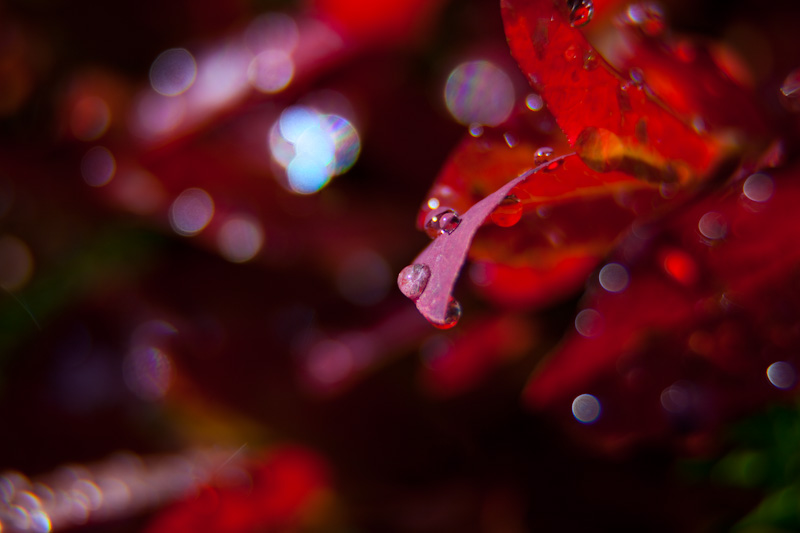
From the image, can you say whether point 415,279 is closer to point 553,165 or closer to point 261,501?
point 553,165

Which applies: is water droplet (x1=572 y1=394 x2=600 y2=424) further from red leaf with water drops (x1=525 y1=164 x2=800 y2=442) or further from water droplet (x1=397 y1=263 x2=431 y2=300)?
water droplet (x1=397 y1=263 x2=431 y2=300)

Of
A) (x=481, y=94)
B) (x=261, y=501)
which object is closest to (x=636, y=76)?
(x=481, y=94)

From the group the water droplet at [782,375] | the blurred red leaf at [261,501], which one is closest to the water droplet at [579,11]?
the water droplet at [782,375]

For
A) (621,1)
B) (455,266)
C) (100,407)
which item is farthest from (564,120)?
(100,407)

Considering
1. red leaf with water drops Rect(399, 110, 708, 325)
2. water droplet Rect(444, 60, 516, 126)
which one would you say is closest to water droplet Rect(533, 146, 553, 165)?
red leaf with water drops Rect(399, 110, 708, 325)

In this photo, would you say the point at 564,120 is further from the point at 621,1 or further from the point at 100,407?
the point at 100,407

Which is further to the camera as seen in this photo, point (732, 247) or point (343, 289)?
point (343, 289)

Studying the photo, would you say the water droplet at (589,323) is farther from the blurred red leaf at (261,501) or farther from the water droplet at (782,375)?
the blurred red leaf at (261,501)
